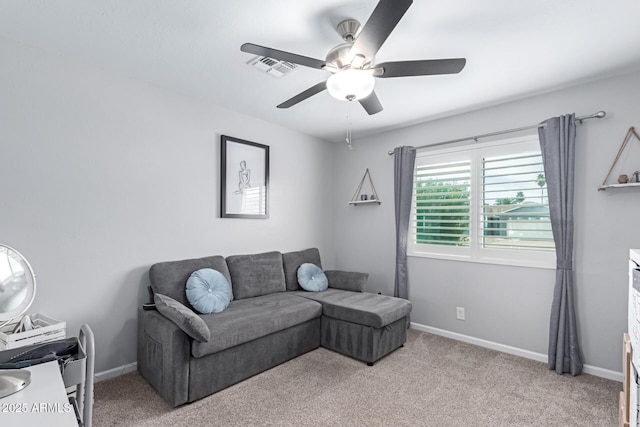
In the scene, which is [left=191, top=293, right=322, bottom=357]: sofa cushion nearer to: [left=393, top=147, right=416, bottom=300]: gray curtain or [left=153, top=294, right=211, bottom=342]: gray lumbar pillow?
[left=153, top=294, right=211, bottom=342]: gray lumbar pillow

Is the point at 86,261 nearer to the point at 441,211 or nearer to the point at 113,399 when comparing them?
the point at 113,399

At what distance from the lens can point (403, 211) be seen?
3836mm

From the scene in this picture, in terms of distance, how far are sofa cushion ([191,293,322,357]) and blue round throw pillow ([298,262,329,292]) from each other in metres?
0.35

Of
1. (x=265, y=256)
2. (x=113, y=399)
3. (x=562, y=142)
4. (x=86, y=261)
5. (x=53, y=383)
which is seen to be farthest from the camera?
(x=265, y=256)

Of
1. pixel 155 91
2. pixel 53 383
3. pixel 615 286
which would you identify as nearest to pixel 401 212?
pixel 615 286

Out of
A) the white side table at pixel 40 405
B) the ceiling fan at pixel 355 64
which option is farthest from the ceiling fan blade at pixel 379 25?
the white side table at pixel 40 405

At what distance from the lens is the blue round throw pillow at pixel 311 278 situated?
3.70 meters

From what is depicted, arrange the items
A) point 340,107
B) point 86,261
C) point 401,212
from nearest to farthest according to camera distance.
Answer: point 86,261
point 340,107
point 401,212

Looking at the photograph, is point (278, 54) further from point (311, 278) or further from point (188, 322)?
point (311, 278)

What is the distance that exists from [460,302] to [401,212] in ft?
3.85

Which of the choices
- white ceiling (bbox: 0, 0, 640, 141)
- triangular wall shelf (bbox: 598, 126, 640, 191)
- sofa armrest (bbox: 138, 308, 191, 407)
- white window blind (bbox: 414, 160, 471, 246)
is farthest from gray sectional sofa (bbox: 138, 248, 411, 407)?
triangular wall shelf (bbox: 598, 126, 640, 191)

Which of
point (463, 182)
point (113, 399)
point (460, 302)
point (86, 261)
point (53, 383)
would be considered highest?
point (463, 182)

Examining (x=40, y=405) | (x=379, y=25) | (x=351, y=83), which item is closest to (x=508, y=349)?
(x=351, y=83)

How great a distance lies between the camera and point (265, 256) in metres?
3.61
